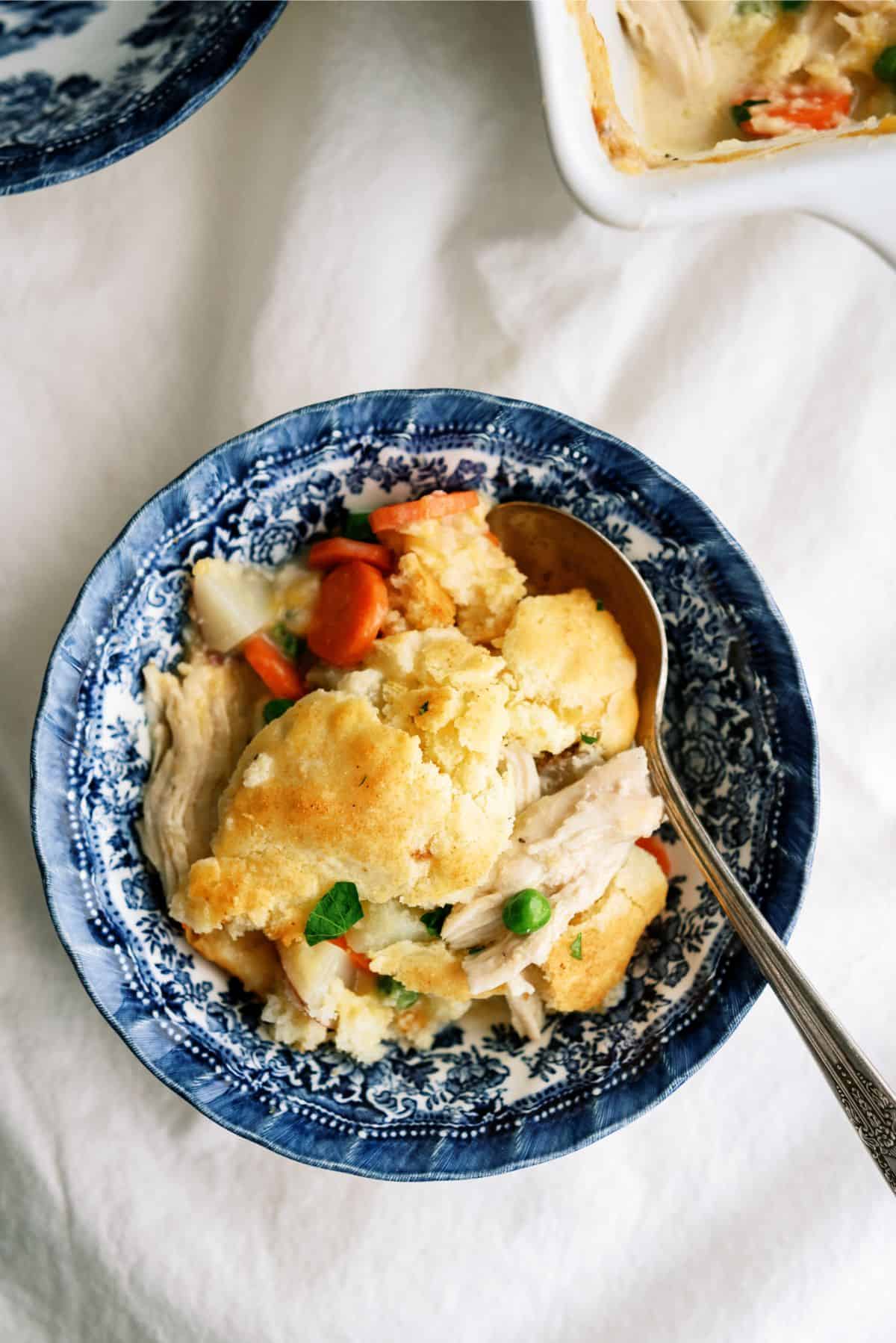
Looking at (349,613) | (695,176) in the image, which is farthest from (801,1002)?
(695,176)

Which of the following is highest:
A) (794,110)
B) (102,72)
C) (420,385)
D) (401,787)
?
(102,72)

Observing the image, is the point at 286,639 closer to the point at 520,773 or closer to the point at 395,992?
the point at 520,773

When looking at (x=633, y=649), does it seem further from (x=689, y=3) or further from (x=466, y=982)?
(x=689, y=3)

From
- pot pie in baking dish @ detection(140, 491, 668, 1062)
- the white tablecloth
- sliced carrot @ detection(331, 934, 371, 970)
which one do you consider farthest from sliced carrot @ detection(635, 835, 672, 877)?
sliced carrot @ detection(331, 934, 371, 970)

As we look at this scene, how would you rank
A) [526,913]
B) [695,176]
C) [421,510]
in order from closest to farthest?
[695,176]
[526,913]
[421,510]

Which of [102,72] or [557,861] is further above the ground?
[102,72]

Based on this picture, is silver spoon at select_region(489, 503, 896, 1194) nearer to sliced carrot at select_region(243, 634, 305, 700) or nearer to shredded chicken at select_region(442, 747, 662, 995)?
shredded chicken at select_region(442, 747, 662, 995)

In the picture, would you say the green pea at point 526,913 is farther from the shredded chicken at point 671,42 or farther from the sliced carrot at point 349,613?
the shredded chicken at point 671,42
